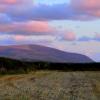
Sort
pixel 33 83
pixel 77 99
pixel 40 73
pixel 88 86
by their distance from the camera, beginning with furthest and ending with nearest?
pixel 40 73, pixel 33 83, pixel 88 86, pixel 77 99

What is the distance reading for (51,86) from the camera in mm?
35156

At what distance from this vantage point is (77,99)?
29172 millimetres

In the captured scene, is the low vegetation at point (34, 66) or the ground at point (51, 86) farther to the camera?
the low vegetation at point (34, 66)

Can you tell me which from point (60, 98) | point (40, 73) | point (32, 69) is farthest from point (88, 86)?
point (32, 69)

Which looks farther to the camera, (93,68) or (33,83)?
(93,68)

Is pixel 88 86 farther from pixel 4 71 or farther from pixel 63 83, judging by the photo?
pixel 4 71

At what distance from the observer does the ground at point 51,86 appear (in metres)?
30.5

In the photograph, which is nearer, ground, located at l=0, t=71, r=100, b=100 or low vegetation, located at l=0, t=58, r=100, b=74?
ground, located at l=0, t=71, r=100, b=100

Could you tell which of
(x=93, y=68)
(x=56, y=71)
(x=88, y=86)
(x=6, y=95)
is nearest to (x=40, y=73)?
(x=56, y=71)

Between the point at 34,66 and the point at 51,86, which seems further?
the point at 34,66

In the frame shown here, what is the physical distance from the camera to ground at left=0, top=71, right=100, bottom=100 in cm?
3045

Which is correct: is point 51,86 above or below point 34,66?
above

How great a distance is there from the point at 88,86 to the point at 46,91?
4.09 m

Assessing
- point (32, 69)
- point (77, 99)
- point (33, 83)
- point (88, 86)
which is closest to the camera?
point (77, 99)
